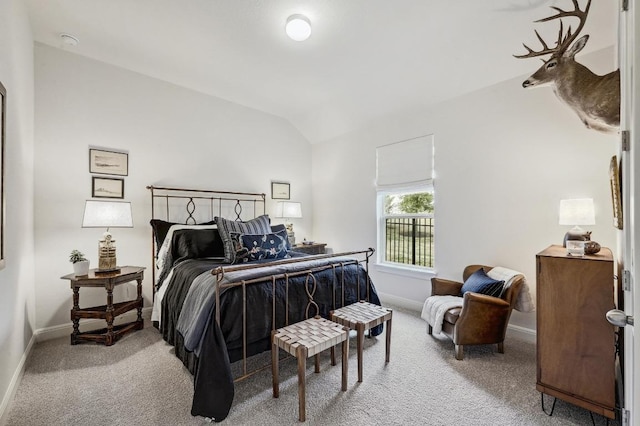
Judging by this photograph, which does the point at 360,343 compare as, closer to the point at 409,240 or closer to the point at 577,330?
the point at 577,330

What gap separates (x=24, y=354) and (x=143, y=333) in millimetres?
856

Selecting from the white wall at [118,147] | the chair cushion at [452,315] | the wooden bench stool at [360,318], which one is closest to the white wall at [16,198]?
the white wall at [118,147]

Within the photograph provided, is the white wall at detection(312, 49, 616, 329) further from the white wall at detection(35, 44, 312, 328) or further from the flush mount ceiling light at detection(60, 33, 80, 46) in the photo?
the flush mount ceiling light at detection(60, 33, 80, 46)

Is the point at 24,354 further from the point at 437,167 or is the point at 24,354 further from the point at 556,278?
the point at 437,167

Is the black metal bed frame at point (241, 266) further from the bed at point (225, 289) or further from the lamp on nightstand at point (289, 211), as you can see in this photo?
the lamp on nightstand at point (289, 211)

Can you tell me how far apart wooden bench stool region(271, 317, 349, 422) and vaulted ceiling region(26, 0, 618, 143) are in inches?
96.8

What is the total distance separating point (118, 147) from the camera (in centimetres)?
322

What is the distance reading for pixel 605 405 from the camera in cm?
158

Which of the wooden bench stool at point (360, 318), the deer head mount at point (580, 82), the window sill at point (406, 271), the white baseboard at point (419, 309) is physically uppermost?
the deer head mount at point (580, 82)

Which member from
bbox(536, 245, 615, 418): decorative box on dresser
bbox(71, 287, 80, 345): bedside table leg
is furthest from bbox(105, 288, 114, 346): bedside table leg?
bbox(536, 245, 615, 418): decorative box on dresser

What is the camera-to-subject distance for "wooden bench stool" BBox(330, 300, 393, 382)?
6.89 ft

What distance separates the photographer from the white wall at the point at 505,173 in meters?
2.50

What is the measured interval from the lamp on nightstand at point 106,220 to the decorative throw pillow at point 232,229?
2.83 ft

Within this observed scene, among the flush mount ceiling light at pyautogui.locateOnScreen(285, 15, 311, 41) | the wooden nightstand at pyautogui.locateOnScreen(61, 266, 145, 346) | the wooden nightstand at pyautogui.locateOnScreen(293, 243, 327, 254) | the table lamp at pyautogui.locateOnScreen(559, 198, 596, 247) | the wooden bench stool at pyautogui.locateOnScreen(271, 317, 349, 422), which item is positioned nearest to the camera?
the wooden bench stool at pyautogui.locateOnScreen(271, 317, 349, 422)
